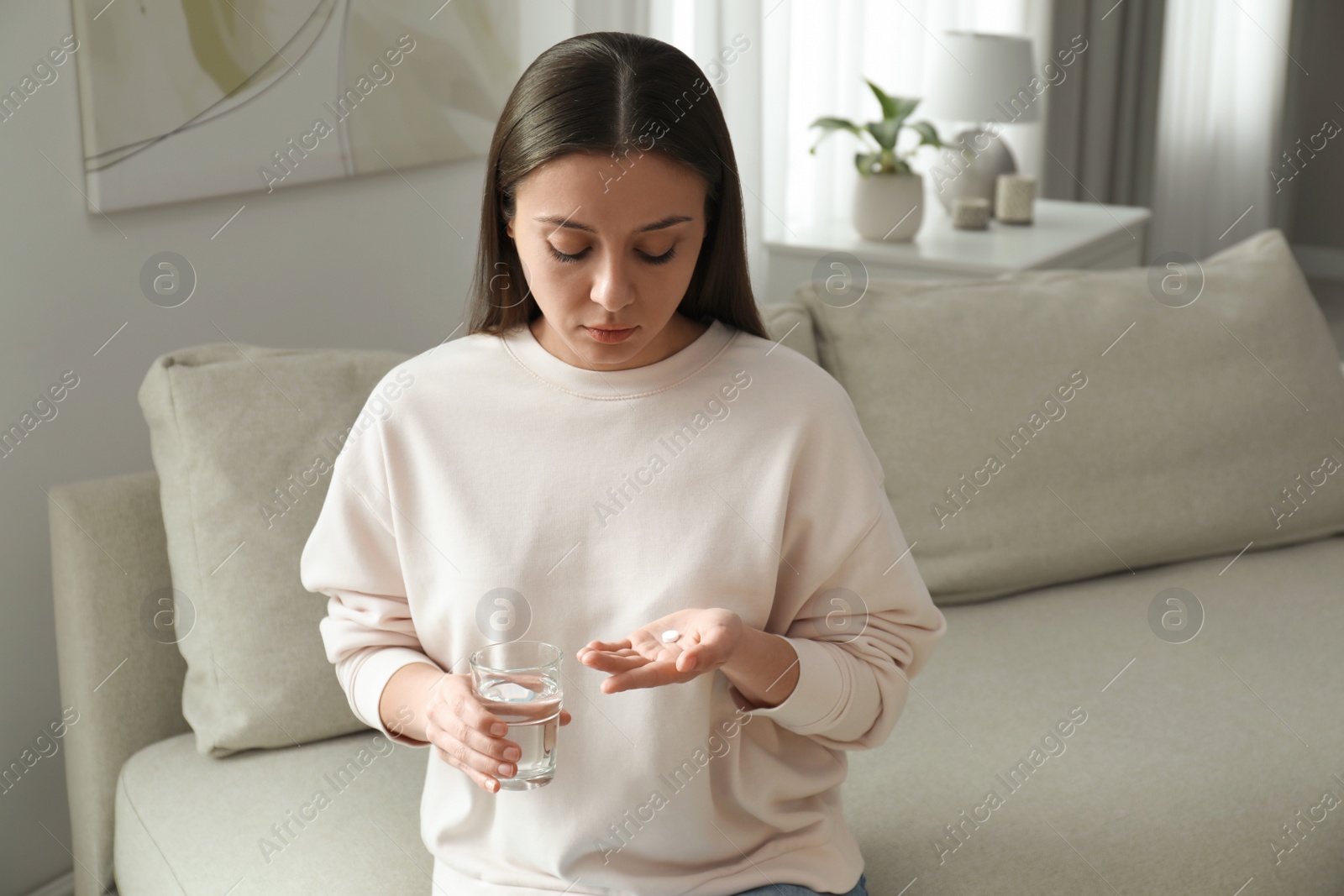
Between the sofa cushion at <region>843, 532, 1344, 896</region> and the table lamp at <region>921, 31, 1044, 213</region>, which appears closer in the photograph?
the sofa cushion at <region>843, 532, 1344, 896</region>

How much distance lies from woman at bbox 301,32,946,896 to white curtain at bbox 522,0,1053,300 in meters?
1.68

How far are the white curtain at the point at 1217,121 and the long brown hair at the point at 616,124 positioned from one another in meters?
4.87

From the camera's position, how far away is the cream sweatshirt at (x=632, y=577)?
41.7 inches

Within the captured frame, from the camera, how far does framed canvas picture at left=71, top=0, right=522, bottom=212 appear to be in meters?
1.79

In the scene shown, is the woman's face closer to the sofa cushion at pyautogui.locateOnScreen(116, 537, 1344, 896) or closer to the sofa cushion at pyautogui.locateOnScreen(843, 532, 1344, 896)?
the sofa cushion at pyautogui.locateOnScreen(116, 537, 1344, 896)

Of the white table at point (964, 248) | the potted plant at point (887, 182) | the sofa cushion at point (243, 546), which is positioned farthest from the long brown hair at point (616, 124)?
the potted plant at point (887, 182)

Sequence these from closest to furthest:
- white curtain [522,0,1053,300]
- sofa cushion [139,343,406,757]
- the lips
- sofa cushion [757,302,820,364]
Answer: the lips
sofa cushion [139,343,406,757]
sofa cushion [757,302,820,364]
white curtain [522,0,1053,300]

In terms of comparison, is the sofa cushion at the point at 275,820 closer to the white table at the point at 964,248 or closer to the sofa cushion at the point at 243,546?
the sofa cushion at the point at 243,546

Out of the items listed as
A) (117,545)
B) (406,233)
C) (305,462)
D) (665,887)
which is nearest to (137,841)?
(117,545)

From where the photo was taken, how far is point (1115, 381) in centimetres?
193

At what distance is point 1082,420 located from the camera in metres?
1.91

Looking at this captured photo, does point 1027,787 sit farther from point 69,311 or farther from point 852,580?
point 69,311

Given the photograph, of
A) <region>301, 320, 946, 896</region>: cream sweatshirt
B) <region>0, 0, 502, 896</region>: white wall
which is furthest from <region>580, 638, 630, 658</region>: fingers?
<region>0, 0, 502, 896</region>: white wall

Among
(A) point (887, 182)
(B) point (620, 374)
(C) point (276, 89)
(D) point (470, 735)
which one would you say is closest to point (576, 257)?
(B) point (620, 374)
